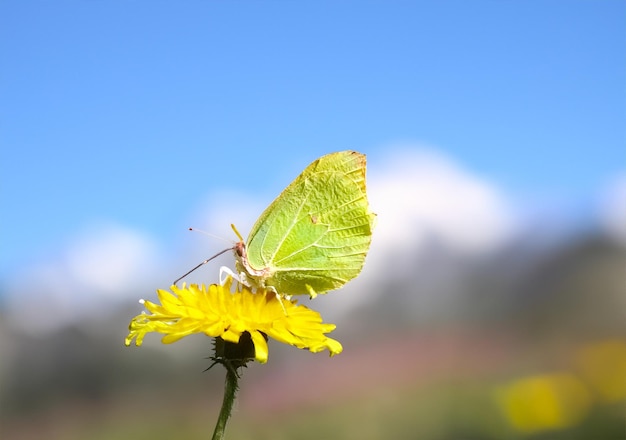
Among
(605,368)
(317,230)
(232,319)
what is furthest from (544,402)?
(232,319)

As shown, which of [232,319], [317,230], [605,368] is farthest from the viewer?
[605,368]

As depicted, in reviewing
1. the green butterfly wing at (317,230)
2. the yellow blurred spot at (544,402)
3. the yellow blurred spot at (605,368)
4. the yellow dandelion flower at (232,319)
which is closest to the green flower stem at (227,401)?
the yellow dandelion flower at (232,319)

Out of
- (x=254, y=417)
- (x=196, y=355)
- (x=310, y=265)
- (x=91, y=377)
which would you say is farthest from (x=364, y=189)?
(x=91, y=377)

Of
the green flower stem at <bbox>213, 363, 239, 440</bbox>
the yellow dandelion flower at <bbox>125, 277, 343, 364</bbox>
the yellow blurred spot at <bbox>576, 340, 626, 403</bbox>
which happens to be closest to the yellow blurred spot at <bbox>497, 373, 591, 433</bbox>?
the yellow blurred spot at <bbox>576, 340, 626, 403</bbox>

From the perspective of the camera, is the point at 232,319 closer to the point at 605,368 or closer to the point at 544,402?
the point at 544,402

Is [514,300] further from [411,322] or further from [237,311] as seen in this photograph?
[237,311]

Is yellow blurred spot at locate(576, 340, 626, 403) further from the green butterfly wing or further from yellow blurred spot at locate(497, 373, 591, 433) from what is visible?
the green butterfly wing
